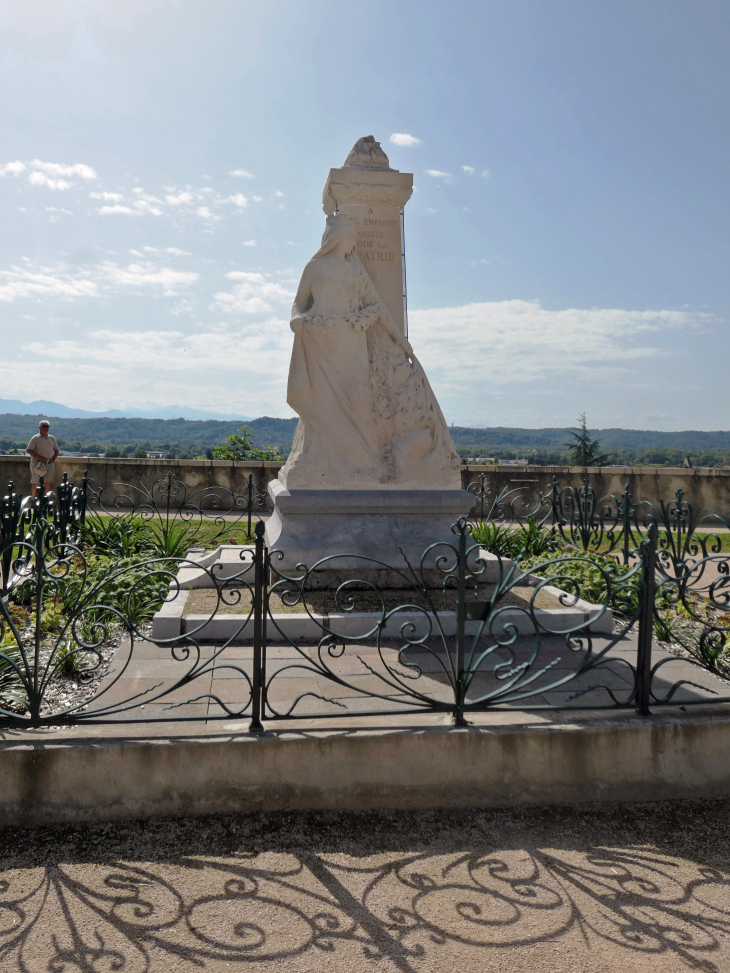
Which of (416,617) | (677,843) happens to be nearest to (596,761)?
(677,843)

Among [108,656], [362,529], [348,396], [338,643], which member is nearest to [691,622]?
[362,529]

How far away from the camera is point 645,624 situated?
10.6 ft

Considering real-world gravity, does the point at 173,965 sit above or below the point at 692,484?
below

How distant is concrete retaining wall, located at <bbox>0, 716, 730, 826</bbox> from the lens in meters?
2.71

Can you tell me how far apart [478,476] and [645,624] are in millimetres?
9132

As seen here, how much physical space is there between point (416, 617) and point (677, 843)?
2.23 meters

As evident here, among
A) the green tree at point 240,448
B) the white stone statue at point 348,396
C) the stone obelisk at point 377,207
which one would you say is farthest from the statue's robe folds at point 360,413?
the green tree at point 240,448

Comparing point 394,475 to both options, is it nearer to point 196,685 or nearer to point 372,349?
point 372,349

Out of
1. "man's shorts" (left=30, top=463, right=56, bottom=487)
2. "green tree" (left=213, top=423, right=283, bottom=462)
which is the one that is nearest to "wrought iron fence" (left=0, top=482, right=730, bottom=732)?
"man's shorts" (left=30, top=463, right=56, bottom=487)

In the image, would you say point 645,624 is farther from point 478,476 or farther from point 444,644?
point 478,476

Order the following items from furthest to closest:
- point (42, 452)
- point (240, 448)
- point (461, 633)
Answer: point (240, 448)
point (42, 452)
point (461, 633)

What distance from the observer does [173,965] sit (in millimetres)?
1957

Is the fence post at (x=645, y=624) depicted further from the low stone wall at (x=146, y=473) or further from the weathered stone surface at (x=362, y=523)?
the low stone wall at (x=146, y=473)

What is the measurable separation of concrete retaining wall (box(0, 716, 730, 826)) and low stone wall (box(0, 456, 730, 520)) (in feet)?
28.6
